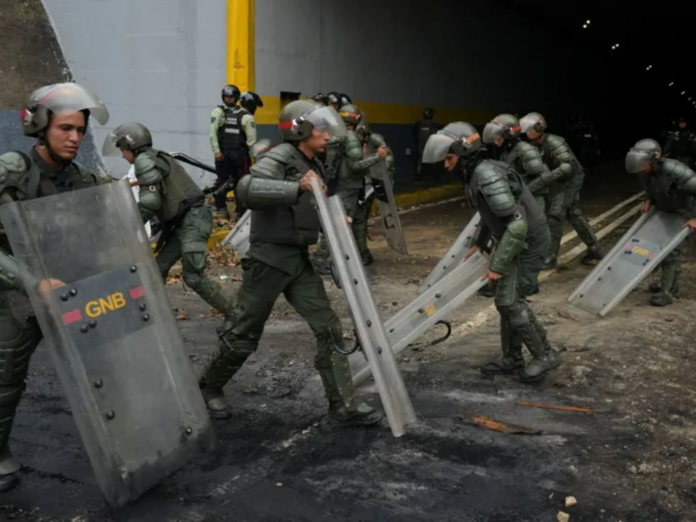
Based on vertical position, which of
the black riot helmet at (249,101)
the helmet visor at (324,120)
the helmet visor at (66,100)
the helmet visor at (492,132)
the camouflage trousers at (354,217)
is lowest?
the camouflage trousers at (354,217)

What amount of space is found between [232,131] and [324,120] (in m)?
6.67

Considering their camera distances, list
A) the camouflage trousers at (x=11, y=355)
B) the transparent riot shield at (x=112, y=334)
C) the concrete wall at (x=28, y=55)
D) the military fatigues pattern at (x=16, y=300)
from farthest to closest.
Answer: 1. the concrete wall at (x=28, y=55)
2. the camouflage trousers at (x=11, y=355)
3. the military fatigues pattern at (x=16, y=300)
4. the transparent riot shield at (x=112, y=334)

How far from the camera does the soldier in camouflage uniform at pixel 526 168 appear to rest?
5625 mm

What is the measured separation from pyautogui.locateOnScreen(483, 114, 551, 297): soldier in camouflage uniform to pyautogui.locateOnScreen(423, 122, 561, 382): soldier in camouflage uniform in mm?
315

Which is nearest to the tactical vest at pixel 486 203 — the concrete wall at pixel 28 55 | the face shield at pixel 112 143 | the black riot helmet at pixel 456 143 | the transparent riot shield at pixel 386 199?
the black riot helmet at pixel 456 143

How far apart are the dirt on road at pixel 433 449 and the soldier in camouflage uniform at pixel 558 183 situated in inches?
98.0

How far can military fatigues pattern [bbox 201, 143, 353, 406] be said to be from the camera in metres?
4.16

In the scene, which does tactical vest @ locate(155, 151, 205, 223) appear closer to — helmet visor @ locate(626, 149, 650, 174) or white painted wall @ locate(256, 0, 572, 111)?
helmet visor @ locate(626, 149, 650, 174)

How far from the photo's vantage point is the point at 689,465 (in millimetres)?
3943

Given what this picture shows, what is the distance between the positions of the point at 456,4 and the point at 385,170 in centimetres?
1210

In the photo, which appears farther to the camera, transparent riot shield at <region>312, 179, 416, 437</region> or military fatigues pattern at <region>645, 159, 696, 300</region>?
military fatigues pattern at <region>645, 159, 696, 300</region>

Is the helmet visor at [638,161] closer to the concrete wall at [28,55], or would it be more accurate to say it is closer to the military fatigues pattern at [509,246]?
the military fatigues pattern at [509,246]

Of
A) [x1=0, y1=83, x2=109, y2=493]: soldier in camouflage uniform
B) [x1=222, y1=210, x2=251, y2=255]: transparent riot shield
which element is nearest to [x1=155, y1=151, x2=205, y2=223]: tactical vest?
[x1=0, y1=83, x2=109, y2=493]: soldier in camouflage uniform

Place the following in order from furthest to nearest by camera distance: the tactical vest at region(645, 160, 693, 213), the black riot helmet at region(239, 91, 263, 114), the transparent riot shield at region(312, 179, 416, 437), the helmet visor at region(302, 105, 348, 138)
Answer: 1. the black riot helmet at region(239, 91, 263, 114)
2. the tactical vest at region(645, 160, 693, 213)
3. the helmet visor at region(302, 105, 348, 138)
4. the transparent riot shield at region(312, 179, 416, 437)
